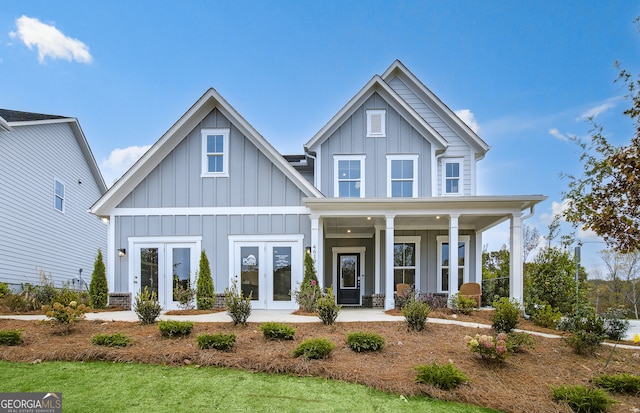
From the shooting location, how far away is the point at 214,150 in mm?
12203

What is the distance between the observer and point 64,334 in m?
7.39

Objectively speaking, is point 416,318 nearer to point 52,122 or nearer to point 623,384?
point 623,384

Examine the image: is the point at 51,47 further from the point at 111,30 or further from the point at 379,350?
the point at 379,350

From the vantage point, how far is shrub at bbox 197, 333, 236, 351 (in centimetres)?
627

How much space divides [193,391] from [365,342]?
279 centimetres

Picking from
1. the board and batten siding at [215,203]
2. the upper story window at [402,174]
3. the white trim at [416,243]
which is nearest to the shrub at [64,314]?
the board and batten siding at [215,203]

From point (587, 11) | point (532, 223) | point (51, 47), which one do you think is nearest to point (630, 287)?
point (532, 223)

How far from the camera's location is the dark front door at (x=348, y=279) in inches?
579

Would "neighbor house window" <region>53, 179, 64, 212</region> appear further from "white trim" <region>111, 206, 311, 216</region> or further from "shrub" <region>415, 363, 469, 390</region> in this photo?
"shrub" <region>415, 363, 469, 390</region>

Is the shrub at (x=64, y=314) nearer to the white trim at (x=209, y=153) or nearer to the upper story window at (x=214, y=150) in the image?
the white trim at (x=209, y=153)

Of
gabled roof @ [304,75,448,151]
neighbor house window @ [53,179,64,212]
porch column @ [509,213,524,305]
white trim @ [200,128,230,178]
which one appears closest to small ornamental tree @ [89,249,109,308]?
white trim @ [200,128,230,178]

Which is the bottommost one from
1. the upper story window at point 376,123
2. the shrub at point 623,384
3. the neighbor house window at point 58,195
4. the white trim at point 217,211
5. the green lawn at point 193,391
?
the shrub at point 623,384

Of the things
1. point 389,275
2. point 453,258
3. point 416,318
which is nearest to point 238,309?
point 416,318

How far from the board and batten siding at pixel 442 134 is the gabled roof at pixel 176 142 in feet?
17.5
